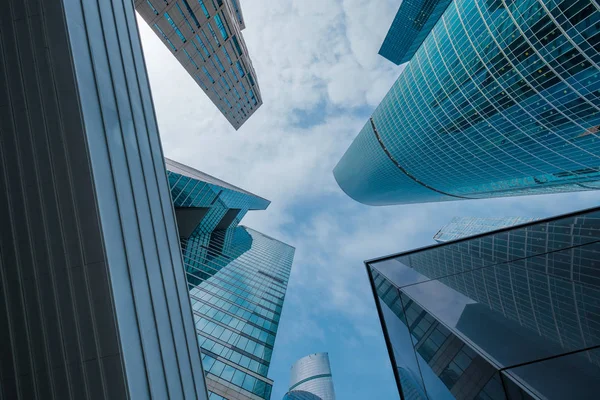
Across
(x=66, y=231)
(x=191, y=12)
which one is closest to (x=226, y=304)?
(x=66, y=231)

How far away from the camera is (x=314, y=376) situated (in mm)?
173375

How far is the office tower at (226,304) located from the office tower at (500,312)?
11283 mm

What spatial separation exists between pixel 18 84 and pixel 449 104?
2613 inches

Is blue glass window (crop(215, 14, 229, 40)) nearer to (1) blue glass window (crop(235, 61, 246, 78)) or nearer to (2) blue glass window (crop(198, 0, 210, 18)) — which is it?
(2) blue glass window (crop(198, 0, 210, 18))

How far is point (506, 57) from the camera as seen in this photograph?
38.8m

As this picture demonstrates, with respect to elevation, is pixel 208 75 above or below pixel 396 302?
above

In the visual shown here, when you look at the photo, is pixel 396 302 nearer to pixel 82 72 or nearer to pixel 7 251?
pixel 7 251

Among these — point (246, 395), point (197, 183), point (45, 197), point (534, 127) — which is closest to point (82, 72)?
point (45, 197)

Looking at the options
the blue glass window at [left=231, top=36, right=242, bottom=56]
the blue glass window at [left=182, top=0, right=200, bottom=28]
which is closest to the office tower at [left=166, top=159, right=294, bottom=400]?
the blue glass window at [left=182, top=0, right=200, bottom=28]

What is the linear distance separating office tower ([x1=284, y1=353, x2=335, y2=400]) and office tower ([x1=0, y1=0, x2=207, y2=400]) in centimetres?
17881

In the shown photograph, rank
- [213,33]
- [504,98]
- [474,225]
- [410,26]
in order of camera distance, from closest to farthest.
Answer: [504,98], [213,33], [410,26], [474,225]

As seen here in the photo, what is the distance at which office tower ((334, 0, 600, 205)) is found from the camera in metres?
32.4

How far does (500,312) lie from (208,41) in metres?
53.6

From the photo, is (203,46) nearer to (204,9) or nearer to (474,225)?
(204,9)
